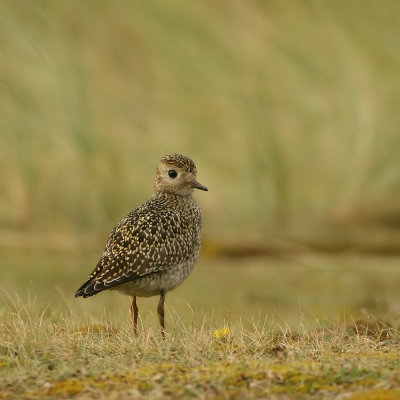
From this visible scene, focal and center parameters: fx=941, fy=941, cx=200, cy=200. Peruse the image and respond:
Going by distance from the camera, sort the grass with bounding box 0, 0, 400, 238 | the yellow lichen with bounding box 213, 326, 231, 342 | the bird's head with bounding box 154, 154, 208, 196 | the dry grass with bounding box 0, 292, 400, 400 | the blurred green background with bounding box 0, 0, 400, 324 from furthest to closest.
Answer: the grass with bounding box 0, 0, 400, 238 → the blurred green background with bounding box 0, 0, 400, 324 → the bird's head with bounding box 154, 154, 208, 196 → the yellow lichen with bounding box 213, 326, 231, 342 → the dry grass with bounding box 0, 292, 400, 400

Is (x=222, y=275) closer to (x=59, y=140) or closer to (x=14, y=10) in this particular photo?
(x=59, y=140)

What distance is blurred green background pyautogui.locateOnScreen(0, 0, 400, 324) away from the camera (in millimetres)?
23594

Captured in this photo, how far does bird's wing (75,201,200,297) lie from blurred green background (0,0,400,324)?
38.9 feet

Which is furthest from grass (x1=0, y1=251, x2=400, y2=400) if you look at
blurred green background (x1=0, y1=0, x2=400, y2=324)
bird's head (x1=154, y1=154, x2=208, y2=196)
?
blurred green background (x1=0, y1=0, x2=400, y2=324)

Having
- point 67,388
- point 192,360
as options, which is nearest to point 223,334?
point 192,360

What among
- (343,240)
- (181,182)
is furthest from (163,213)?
(343,240)

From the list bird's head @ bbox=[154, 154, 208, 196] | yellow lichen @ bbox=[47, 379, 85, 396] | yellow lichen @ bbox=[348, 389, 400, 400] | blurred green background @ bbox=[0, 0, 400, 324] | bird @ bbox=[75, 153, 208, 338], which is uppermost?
blurred green background @ bbox=[0, 0, 400, 324]

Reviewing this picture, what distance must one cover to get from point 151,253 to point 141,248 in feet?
0.39

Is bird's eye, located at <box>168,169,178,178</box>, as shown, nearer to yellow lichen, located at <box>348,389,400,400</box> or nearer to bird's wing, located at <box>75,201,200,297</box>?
bird's wing, located at <box>75,201,200,297</box>

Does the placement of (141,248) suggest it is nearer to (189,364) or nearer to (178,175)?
(178,175)

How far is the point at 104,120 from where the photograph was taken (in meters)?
24.8

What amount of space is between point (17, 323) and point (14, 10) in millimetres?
18809

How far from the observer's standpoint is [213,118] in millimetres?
25266

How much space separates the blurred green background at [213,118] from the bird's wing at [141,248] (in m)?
11.9
